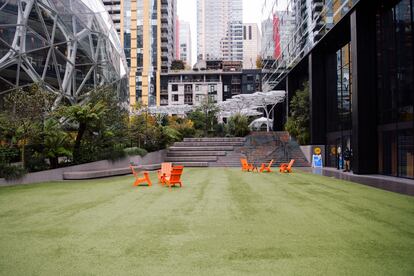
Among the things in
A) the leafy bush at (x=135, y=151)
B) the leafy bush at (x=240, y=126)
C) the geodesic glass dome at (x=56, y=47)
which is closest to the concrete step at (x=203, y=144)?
the leafy bush at (x=240, y=126)

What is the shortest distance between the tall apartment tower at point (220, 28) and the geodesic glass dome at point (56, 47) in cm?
14431

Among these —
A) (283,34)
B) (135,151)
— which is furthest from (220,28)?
(135,151)

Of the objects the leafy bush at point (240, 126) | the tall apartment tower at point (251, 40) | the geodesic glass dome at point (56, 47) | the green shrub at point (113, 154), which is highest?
the tall apartment tower at point (251, 40)

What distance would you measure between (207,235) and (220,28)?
181 meters

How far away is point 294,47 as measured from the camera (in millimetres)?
33938

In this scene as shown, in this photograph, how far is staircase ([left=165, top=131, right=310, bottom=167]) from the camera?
29750 millimetres

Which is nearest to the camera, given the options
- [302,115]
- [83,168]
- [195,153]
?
[83,168]

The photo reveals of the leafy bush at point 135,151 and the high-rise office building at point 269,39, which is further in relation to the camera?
the high-rise office building at point 269,39

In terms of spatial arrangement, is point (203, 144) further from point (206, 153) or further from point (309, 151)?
point (309, 151)

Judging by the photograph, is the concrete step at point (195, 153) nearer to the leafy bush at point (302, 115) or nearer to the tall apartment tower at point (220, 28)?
the leafy bush at point (302, 115)

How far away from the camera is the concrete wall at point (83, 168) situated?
53.4 feet

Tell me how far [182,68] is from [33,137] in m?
75.8

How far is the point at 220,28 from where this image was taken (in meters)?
179

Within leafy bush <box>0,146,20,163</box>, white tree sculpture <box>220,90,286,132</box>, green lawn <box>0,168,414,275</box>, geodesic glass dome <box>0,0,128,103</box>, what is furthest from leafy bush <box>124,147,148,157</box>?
white tree sculpture <box>220,90,286,132</box>
